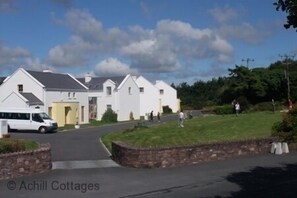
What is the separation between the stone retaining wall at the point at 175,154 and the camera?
61.3ft

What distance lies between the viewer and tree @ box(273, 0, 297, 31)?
7731 mm

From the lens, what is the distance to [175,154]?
743 inches

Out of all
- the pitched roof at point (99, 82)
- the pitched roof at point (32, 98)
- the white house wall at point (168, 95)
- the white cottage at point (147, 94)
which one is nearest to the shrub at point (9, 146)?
the pitched roof at point (32, 98)

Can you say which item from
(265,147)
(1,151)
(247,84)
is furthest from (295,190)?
(247,84)

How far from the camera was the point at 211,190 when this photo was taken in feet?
45.3

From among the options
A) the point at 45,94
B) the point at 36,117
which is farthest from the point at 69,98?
the point at 36,117

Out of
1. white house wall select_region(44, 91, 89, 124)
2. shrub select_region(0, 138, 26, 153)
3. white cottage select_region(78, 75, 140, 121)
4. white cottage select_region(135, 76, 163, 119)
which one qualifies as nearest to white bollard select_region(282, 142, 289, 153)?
shrub select_region(0, 138, 26, 153)

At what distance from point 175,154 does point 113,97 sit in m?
55.7

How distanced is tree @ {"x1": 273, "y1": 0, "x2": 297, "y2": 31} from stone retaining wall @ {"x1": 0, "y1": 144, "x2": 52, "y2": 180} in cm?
1144

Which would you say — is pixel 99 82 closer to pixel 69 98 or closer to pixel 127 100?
pixel 127 100

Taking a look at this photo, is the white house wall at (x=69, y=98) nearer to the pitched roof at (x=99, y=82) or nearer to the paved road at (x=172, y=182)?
the pitched roof at (x=99, y=82)

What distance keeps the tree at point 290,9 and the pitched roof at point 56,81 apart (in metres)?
52.0

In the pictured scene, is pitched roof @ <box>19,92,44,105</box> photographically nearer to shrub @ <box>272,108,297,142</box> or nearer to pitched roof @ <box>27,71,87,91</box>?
pitched roof @ <box>27,71,87,91</box>

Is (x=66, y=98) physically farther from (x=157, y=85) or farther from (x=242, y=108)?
(x=157, y=85)
